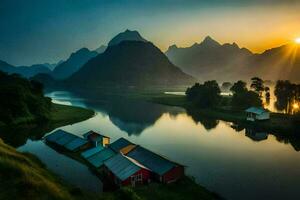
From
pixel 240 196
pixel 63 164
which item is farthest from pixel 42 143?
pixel 240 196

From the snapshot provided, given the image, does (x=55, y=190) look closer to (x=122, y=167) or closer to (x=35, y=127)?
(x=122, y=167)

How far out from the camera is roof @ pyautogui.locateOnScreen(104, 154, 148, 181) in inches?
1888

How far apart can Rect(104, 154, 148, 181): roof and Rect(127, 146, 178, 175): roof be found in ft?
8.66

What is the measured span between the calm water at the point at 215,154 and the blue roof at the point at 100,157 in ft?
7.14

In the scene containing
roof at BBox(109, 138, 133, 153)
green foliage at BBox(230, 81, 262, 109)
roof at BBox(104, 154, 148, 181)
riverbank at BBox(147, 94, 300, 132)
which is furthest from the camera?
green foliage at BBox(230, 81, 262, 109)

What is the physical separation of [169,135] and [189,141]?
412 inches

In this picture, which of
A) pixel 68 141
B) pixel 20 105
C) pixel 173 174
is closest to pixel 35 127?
pixel 20 105

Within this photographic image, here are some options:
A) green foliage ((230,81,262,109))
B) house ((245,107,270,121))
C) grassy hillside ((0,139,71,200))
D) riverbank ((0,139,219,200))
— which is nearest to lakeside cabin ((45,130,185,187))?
riverbank ((0,139,219,200))

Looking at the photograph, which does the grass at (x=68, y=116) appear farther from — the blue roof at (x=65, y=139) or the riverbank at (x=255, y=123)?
the riverbank at (x=255, y=123)

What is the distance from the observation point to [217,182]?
51406mm

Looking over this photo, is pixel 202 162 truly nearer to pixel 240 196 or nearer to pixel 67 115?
pixel 240 196

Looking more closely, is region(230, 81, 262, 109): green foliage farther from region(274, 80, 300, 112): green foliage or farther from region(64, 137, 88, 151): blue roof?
region(64, 137, 88, 151): blue roof

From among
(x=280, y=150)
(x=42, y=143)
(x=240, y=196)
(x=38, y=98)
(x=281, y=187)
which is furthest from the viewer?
(x=38, y=98)

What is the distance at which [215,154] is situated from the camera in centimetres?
6969
